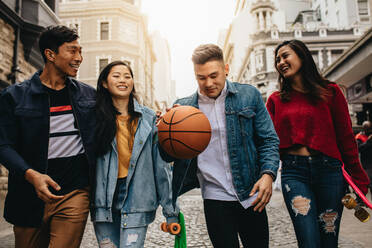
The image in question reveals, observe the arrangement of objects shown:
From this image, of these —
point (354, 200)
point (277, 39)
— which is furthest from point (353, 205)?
point (277, 39)

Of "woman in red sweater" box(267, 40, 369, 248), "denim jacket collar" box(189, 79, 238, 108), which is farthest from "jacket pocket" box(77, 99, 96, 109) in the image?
"woman in red sweater" box(267, 40, 369, 248)

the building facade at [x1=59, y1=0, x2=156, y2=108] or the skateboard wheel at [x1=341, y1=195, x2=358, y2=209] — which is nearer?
the skateboard wheel at [x1=341, y1=195, x2=358, y2=209]

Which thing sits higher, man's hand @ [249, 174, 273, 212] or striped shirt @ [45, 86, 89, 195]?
striped shirt @ [45, 86, 89, 195]

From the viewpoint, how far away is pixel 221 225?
90.0 inches

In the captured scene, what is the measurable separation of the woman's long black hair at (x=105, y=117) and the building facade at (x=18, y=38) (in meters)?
9.40

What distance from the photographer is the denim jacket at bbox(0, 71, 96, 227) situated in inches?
89.0

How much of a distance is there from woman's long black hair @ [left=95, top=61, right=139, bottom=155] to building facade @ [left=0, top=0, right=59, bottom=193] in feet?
30.8

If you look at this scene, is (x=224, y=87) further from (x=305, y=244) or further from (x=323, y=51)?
(x=323, y=51)

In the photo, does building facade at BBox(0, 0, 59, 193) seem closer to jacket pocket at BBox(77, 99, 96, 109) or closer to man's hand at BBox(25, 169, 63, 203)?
jacket pocket at BBox(77, 99, 96, 109)

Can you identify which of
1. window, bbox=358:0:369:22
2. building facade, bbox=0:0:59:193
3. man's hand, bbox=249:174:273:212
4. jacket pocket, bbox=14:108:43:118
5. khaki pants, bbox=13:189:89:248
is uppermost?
window, bbox=358:0:369:22

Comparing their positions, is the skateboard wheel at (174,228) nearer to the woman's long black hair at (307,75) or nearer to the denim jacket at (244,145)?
the denim jacket at (244,145)

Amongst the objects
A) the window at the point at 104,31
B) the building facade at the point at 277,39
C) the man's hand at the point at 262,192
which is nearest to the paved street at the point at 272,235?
the man's hand at the point at 262,192

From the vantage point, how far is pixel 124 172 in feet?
8.46

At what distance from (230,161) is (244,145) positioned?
17cm
